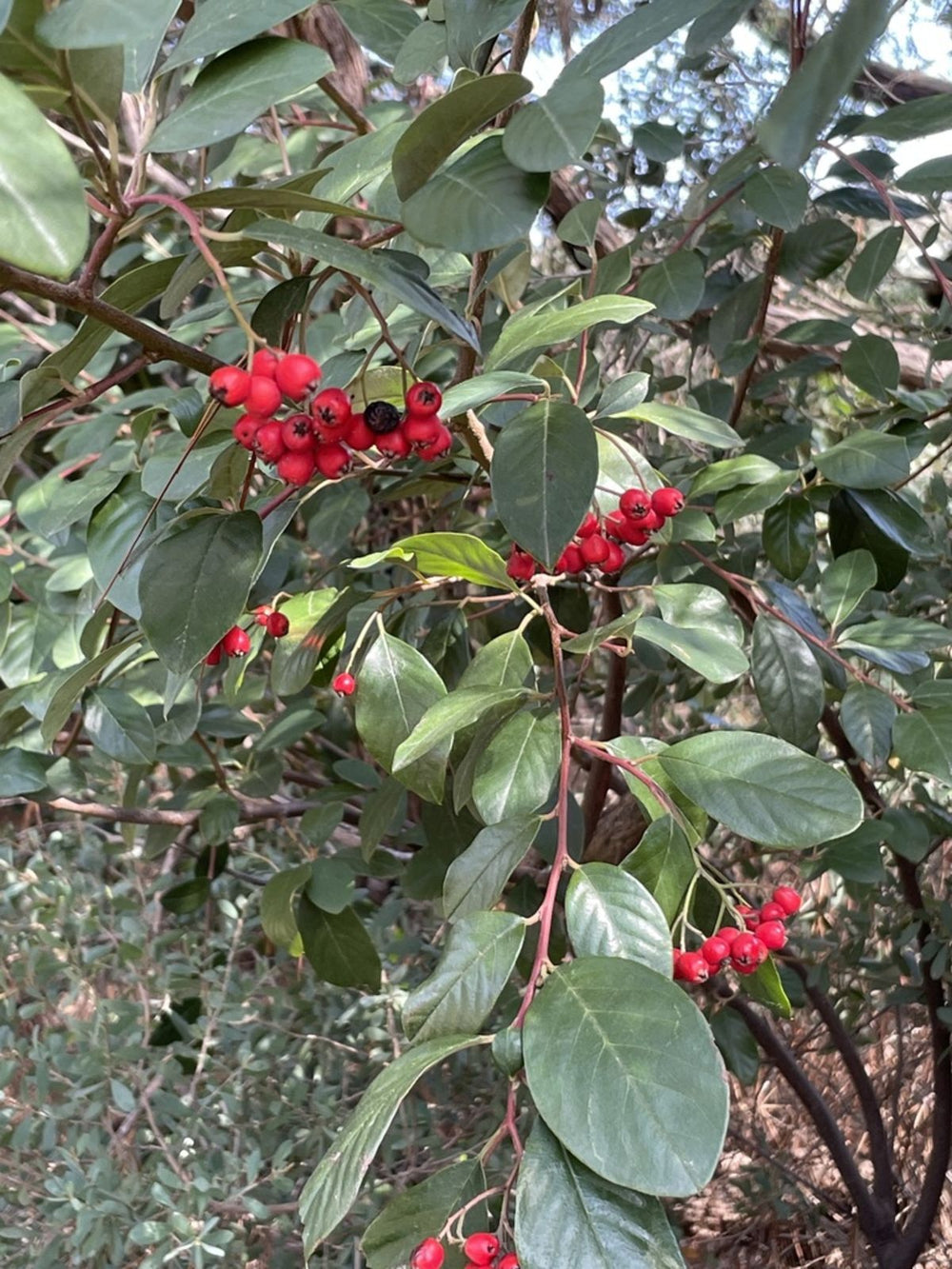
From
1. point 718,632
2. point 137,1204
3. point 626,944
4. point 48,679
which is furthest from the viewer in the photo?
point 137,1204

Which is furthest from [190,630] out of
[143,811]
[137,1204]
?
[137,1204]

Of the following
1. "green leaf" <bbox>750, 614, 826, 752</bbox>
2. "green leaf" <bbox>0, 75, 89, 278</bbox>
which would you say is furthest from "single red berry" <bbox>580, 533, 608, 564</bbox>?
"green leaf" <bbox>0, 75, 89, 278</bbox>

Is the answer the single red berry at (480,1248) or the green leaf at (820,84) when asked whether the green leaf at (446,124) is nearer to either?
the green leaf at (820,84)

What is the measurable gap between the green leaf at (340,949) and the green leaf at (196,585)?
59 cm

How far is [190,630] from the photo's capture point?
0.54 meters

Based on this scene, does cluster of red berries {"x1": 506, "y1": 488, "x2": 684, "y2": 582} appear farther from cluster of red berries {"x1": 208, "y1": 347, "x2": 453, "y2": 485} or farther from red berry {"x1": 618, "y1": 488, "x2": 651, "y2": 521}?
cluster of red berries {"x1": 208, "y1": 347, "x2": 453, "y2": 485}

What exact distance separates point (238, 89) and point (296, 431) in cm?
16

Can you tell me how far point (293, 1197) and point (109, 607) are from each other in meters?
0.92

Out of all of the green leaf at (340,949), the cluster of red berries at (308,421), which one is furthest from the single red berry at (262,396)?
the green leaf at (340,949)

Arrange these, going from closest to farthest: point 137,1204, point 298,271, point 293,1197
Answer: point 298,271, point 137,1204, point 293,1197

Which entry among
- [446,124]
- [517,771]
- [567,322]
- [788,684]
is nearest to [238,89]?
[446,124]

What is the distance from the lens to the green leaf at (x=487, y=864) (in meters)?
0.55

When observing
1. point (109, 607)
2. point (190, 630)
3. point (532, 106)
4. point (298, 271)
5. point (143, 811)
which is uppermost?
point (532, 106)

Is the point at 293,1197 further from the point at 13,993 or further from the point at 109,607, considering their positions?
the point at 109,607
